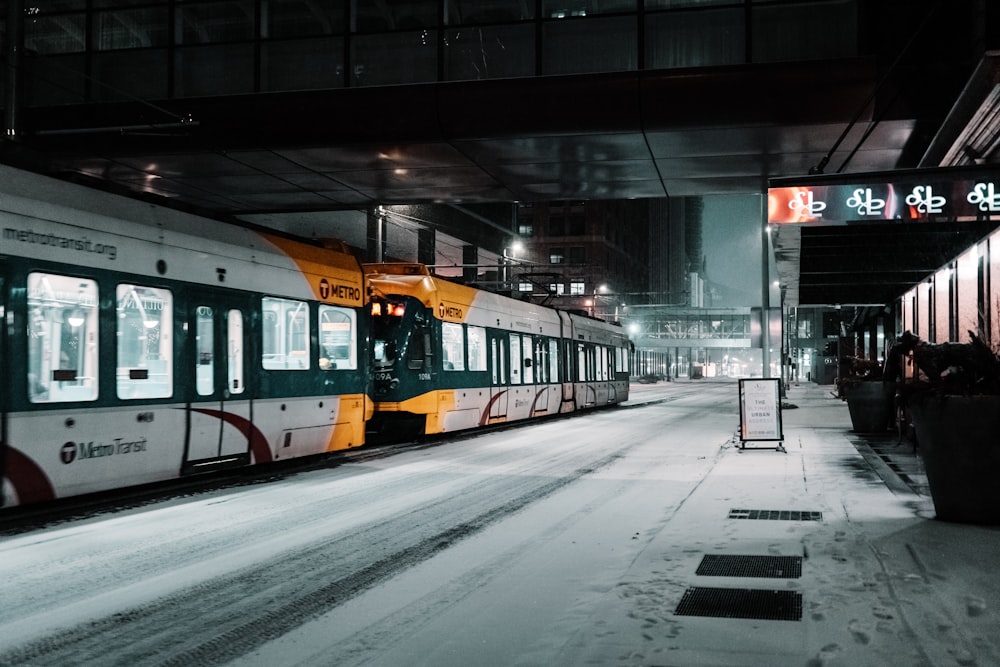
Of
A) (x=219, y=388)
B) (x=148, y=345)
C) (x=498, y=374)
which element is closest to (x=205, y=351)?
(x=219, y=388)

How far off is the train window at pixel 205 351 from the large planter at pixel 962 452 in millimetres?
8292

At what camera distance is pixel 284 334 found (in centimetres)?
1431

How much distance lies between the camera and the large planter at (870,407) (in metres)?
22.0

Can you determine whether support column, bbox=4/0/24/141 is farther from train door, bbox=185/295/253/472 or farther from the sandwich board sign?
the sandwich board sign

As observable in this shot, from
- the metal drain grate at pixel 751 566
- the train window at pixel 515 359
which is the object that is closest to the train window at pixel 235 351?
the metal drain grate at pixel 751 566

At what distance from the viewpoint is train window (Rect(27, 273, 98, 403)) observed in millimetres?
9656

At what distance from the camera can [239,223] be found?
13680mm

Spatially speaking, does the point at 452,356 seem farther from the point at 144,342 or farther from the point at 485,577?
the point at 485,577

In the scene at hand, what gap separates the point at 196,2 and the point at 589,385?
20145 millimetres

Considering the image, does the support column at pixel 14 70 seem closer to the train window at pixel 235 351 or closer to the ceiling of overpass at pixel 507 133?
the ceiling of overpass at pixel 507 133

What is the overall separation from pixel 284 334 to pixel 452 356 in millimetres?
7559

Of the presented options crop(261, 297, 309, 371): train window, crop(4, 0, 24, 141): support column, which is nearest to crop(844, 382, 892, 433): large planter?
crop(261, 297, 309, 371): train window

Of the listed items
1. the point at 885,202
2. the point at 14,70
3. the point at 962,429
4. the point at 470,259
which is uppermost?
the point at 470,259

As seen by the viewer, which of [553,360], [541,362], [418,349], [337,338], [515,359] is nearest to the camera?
[337,338]
